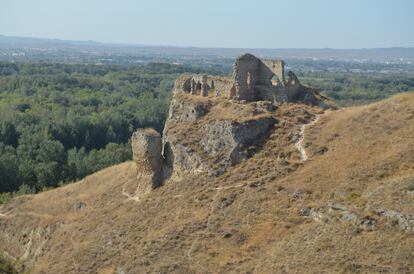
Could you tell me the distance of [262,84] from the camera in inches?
1877

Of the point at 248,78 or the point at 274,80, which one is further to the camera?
the point at 274,80

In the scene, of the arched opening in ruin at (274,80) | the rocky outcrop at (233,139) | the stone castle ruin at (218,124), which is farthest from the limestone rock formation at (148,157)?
the arched opening in ruin at (274,80)

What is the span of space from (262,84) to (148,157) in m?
11.7

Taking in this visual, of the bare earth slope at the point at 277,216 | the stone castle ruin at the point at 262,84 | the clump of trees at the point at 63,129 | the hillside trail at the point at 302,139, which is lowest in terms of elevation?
the clump of trees at the point at 63,129

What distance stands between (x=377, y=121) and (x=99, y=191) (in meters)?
25.0

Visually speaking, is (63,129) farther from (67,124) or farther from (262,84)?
(262,84)

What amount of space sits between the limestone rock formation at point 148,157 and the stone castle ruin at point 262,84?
789cm

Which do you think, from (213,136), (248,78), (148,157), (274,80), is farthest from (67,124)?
(213,136)

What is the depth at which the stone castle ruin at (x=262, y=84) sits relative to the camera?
46.3 metres

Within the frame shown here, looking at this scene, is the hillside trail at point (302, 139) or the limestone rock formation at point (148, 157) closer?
the hillside trail at point (302, 139)

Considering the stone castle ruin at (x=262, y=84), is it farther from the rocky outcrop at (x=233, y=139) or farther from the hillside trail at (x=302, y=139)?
the rocky outcrop at (x=233, y=139)

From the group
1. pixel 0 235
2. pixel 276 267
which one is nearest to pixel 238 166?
pixel 276 267

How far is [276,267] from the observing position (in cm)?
2905

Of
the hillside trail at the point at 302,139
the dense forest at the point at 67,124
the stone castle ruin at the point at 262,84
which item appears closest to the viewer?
the hillside trail at the point at 302,139
